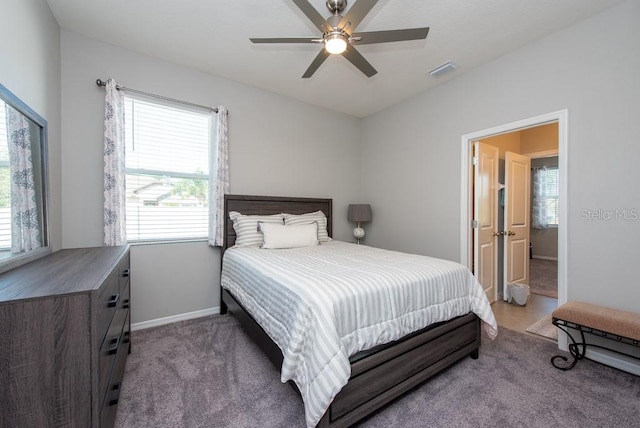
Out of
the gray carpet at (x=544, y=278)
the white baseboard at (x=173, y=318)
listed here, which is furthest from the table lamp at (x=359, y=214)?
the gray carpet at (x=544, y=278)

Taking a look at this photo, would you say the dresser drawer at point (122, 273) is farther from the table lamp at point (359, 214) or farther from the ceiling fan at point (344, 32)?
the table lamp at point (359, 214)

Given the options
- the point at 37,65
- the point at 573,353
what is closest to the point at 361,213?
the point at 573,353

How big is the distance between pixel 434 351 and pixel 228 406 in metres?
1.39

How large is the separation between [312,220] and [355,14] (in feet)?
7.54

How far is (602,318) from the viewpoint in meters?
1.82

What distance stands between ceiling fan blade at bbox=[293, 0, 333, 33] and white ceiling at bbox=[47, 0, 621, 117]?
479 mm

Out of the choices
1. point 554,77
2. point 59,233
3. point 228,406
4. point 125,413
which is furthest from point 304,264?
point 554,77

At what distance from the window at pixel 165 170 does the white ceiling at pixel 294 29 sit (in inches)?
23.3

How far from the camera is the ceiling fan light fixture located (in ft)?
5.51

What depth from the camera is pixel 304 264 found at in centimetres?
209

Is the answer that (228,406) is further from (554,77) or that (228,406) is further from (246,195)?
(554,77)

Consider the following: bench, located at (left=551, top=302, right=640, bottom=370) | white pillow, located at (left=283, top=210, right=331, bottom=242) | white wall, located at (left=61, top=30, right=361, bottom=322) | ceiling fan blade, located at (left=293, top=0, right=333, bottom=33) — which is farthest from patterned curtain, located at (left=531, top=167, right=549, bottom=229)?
ceiling fan blade, located at (left=293, top=0, right=333, bottom=33)

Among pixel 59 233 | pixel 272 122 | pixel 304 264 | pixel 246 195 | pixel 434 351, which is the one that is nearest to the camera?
pixel 434 351

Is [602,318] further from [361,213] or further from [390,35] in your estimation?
[361,213]
